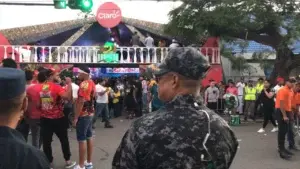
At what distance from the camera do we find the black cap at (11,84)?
2.00m

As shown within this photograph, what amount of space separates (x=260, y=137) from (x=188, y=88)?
10.2m

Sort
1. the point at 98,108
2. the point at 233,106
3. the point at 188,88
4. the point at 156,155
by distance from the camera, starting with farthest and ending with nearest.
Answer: the point at 233,106
the point at 98,108
the point at 188,88
the point at 156,155

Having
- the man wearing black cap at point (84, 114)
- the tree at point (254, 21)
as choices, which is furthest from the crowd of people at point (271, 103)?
the man wearing black cap at point (84, 114)

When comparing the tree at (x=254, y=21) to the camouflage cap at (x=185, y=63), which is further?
the tree at (x=254, y=21)

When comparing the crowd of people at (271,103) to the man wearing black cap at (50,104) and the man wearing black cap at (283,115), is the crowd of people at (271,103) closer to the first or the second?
the man wearing black cap at (283,115)

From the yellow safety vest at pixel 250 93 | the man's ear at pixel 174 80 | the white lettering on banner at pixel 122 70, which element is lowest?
the yellow safety vest at pixel 250 93

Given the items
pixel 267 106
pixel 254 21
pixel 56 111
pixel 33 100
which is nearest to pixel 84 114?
pixel 56 111

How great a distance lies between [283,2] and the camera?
18375 mm

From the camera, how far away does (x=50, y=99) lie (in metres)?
7.16

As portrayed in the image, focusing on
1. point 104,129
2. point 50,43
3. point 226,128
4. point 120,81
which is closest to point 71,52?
point 120,81

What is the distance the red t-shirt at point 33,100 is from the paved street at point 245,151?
3.60 ft

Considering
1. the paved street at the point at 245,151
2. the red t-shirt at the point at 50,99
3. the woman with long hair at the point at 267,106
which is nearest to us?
the red t-shirt at the point at 50,99

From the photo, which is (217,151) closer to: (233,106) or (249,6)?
(233,106)

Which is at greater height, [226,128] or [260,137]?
[226,128]
